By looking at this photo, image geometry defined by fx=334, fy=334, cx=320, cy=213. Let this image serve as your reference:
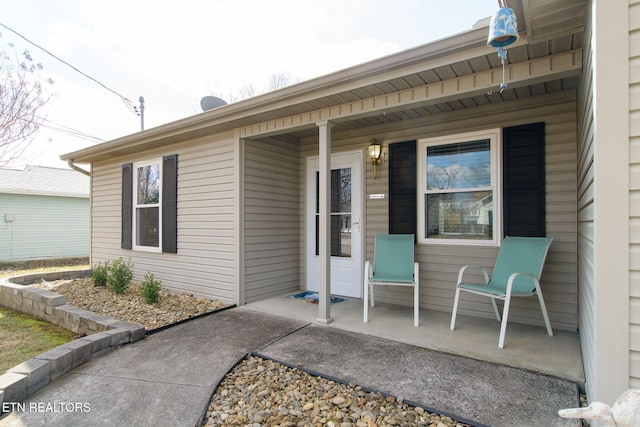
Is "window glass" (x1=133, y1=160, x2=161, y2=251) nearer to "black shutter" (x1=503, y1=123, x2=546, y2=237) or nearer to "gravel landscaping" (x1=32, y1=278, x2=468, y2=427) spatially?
"gravel landscaping" (x1=32, y1=278, x2=468, y2=427)

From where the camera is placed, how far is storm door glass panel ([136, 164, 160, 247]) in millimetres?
5500

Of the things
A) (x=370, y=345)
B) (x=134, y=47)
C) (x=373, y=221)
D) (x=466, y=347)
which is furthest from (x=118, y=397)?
(x=134, y=47)

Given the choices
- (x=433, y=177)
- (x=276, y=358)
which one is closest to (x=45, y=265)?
(x=276, y=358)

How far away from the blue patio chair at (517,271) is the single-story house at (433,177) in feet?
0.84

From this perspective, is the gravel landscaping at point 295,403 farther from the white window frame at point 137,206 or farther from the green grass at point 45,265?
the green grass at point 45,265

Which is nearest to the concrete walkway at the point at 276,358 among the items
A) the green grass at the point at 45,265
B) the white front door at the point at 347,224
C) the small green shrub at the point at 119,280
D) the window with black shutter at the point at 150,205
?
the white front door at the point at 347,224

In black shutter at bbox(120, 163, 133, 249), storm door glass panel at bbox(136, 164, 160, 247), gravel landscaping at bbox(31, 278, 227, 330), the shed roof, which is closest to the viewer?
gravel landscaping at bbox(31, 278, 227, 330)

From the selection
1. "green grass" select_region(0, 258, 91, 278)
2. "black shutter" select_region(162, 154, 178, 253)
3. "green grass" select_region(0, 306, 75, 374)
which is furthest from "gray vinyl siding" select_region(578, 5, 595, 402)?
"green grass" select_region(0, 258, 91, 278)

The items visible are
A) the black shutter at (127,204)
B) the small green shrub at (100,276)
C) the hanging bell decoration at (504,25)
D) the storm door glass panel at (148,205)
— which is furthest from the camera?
the black shutter at (127,204)

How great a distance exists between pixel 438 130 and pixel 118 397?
3.84m

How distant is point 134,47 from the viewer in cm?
958

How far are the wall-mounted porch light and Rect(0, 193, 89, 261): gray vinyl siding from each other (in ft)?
35.0

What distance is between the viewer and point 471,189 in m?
3.68

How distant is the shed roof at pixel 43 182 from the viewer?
9.66m
